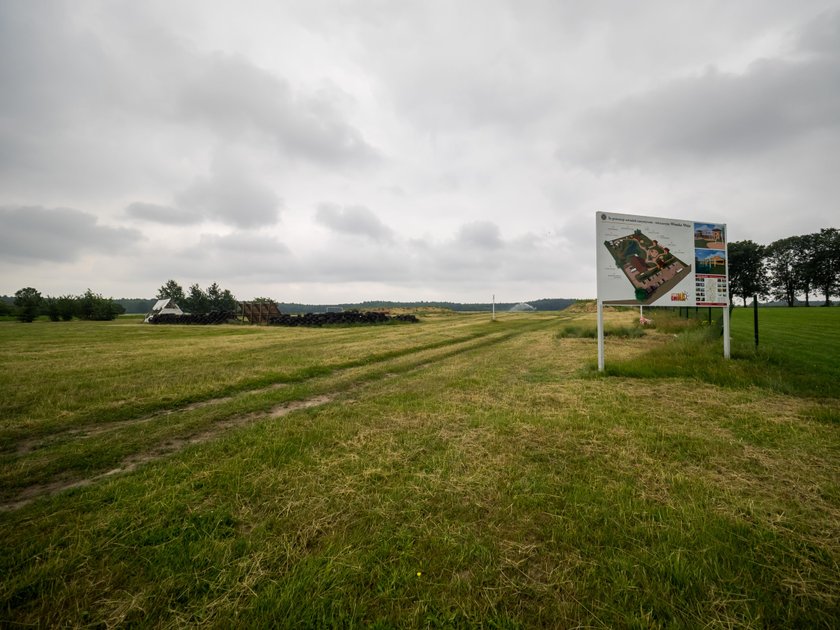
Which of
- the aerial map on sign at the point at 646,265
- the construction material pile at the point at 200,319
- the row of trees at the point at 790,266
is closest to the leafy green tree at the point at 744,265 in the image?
the row of trees at the point at 790,266

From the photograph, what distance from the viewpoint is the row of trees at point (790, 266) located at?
71.1m

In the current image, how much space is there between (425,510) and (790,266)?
12011 cm

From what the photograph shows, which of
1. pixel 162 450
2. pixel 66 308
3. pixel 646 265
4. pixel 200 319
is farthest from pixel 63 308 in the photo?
pixel 646 265

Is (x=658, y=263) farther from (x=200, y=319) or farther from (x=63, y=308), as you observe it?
(x=63, y=308)

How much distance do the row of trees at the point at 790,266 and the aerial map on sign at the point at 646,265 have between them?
8033cm

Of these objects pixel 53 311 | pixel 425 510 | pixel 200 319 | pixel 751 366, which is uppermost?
pixel 53 311

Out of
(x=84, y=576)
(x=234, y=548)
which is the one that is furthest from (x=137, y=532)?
(x=234, y=548)

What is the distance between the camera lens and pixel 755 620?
2.06 meters

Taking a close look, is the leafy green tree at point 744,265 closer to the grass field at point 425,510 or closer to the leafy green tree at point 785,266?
the leafy green tree at point 785,266

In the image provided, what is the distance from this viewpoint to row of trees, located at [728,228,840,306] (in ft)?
233

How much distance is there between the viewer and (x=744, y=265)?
70.6m

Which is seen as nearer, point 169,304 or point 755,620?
point 755,620

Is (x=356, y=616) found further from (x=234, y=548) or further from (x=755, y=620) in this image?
(x=755, y=620)

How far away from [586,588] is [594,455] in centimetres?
246
